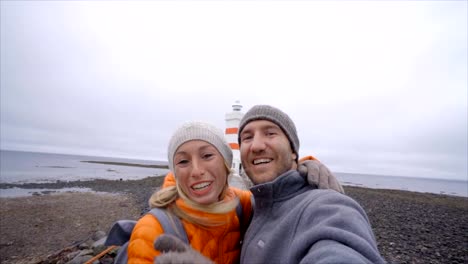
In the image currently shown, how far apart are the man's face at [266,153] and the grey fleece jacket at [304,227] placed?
0.16m

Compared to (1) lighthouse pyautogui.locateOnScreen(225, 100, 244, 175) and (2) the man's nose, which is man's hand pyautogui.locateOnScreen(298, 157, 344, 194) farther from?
(1) lighthouse pyautogui.locateOnScreen(225, 100, 244, 175)

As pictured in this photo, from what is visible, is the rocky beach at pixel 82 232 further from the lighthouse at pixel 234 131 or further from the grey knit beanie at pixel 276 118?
the grey knit beanie at pixel 276 118

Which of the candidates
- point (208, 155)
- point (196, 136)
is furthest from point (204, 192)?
point (196, 136)

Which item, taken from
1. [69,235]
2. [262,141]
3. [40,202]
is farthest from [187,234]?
[40,202]

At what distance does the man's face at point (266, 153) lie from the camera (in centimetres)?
247

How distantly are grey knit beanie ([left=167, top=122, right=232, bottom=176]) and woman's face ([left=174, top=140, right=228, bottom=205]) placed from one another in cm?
4

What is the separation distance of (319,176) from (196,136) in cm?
122

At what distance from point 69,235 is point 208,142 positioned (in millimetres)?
11944

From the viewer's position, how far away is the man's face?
2.47 metres

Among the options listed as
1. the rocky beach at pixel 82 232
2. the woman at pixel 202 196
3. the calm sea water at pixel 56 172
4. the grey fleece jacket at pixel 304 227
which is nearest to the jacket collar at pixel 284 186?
the grey fleece jacket at pixel 304 227

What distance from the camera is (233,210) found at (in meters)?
2.57

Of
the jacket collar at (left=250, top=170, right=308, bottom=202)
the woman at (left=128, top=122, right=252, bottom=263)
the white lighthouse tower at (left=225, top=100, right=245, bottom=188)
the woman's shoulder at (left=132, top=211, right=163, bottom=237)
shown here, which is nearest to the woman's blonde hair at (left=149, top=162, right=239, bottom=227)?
the woman at (left=128, top=122, right=252, bottom=263)

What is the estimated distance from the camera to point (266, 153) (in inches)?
97.7

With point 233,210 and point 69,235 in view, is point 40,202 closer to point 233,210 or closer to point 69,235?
point 69,235
